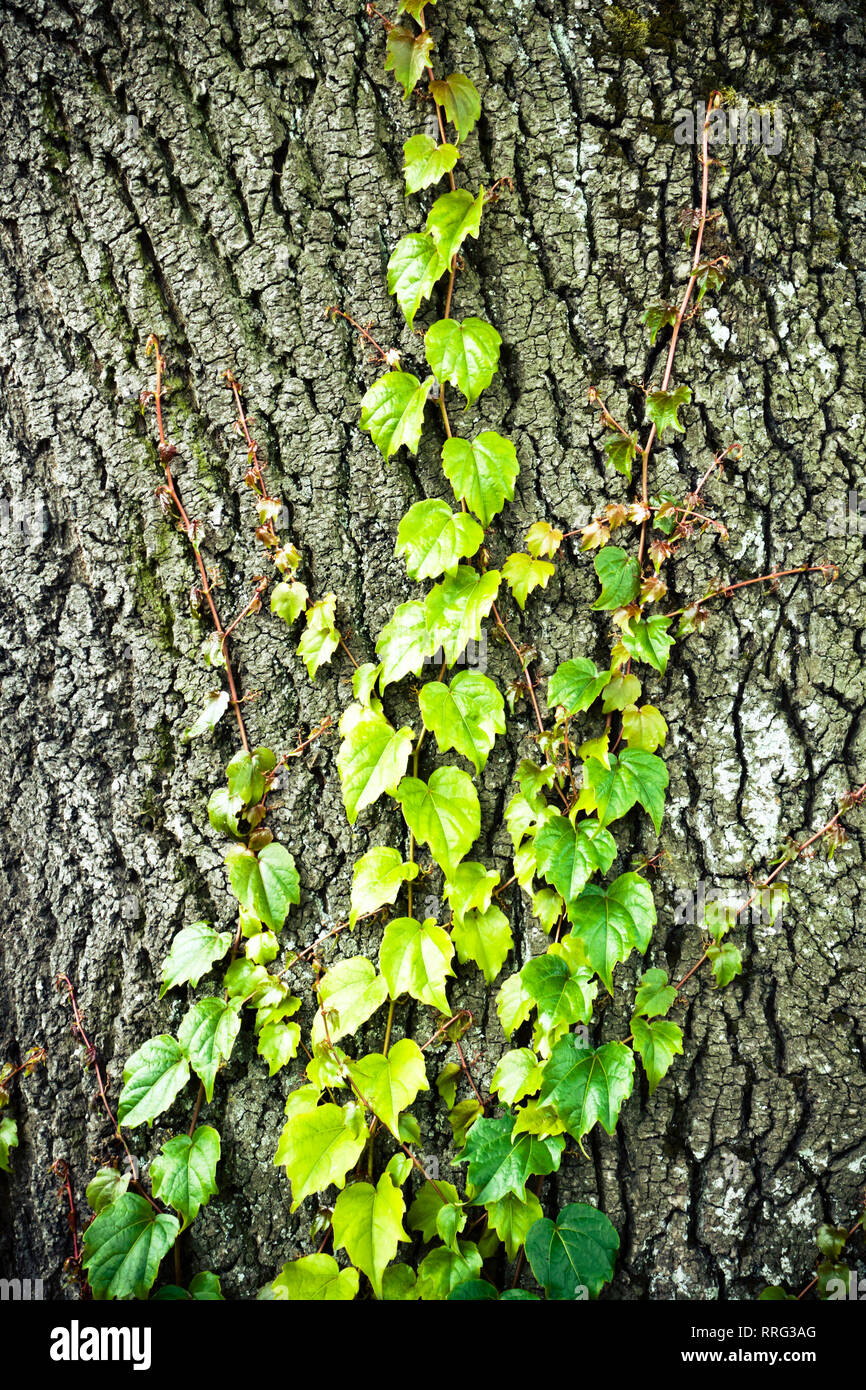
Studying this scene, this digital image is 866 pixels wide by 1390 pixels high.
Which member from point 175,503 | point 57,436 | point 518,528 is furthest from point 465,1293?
point 57,436

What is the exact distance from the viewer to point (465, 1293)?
125 centimetres

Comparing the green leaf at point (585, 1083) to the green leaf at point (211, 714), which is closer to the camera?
the green leaf at point (585, 1083)

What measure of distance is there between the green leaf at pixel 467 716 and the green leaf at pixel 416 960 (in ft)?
0.97

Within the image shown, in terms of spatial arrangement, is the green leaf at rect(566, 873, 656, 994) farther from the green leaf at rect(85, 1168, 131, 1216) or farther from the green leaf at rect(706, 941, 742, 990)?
the green leaf at rect(85, 1168, 131, 1216)

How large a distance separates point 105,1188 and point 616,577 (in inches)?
54.4

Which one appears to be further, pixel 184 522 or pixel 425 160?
pixel 184 522

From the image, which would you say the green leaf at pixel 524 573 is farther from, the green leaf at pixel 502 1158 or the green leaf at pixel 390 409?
the green leaf at pixel 502 1158

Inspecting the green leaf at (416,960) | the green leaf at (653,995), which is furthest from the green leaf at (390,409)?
the green leaf at (653,995)

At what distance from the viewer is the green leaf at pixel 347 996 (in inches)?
50.7

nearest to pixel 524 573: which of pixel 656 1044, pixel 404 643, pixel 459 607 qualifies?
pixel 459 607

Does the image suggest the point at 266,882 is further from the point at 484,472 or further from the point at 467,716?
the point at 484,472

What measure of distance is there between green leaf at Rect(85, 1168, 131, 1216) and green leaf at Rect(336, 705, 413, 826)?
30.0 inches

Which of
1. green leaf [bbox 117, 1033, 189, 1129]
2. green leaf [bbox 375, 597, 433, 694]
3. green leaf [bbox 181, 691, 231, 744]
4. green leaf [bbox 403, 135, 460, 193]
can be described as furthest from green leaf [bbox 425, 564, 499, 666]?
green leaf [bbox 117, 1033, 189, 1129]

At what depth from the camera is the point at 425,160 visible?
1.24m
